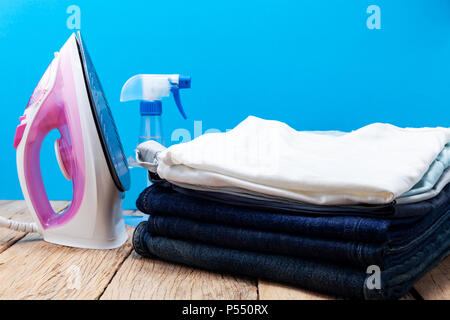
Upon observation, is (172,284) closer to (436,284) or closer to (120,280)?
(120,280)

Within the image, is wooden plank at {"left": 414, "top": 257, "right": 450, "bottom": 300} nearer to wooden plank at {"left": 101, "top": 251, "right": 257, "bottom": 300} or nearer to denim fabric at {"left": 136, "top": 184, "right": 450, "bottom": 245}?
denim fabric at {"left": 136, "top": 184, "right": 450, "bottom": 245}

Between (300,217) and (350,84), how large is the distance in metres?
0.62

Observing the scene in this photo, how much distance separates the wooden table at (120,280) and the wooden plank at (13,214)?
0.18 ft

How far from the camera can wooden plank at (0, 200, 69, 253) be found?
0.95m

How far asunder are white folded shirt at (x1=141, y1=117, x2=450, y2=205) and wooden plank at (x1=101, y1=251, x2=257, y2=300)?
144 millimetres

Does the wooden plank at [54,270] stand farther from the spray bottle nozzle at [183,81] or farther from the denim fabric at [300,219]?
the spray bottle nozzle at [183,81]

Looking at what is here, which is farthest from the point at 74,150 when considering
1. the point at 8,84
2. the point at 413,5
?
the point at 413,5

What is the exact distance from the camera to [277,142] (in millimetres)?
804

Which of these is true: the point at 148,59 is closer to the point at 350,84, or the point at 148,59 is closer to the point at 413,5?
the point at 350,84

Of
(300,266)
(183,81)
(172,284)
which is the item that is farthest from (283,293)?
(183,81)

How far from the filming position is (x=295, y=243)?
667 millimetres

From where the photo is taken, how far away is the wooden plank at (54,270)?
2.25 feet

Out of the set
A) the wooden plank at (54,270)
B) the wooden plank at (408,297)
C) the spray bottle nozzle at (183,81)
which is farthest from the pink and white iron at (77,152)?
the wooden plank at (408,297)

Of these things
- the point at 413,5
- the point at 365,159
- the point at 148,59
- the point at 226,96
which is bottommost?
the point at 365,159
